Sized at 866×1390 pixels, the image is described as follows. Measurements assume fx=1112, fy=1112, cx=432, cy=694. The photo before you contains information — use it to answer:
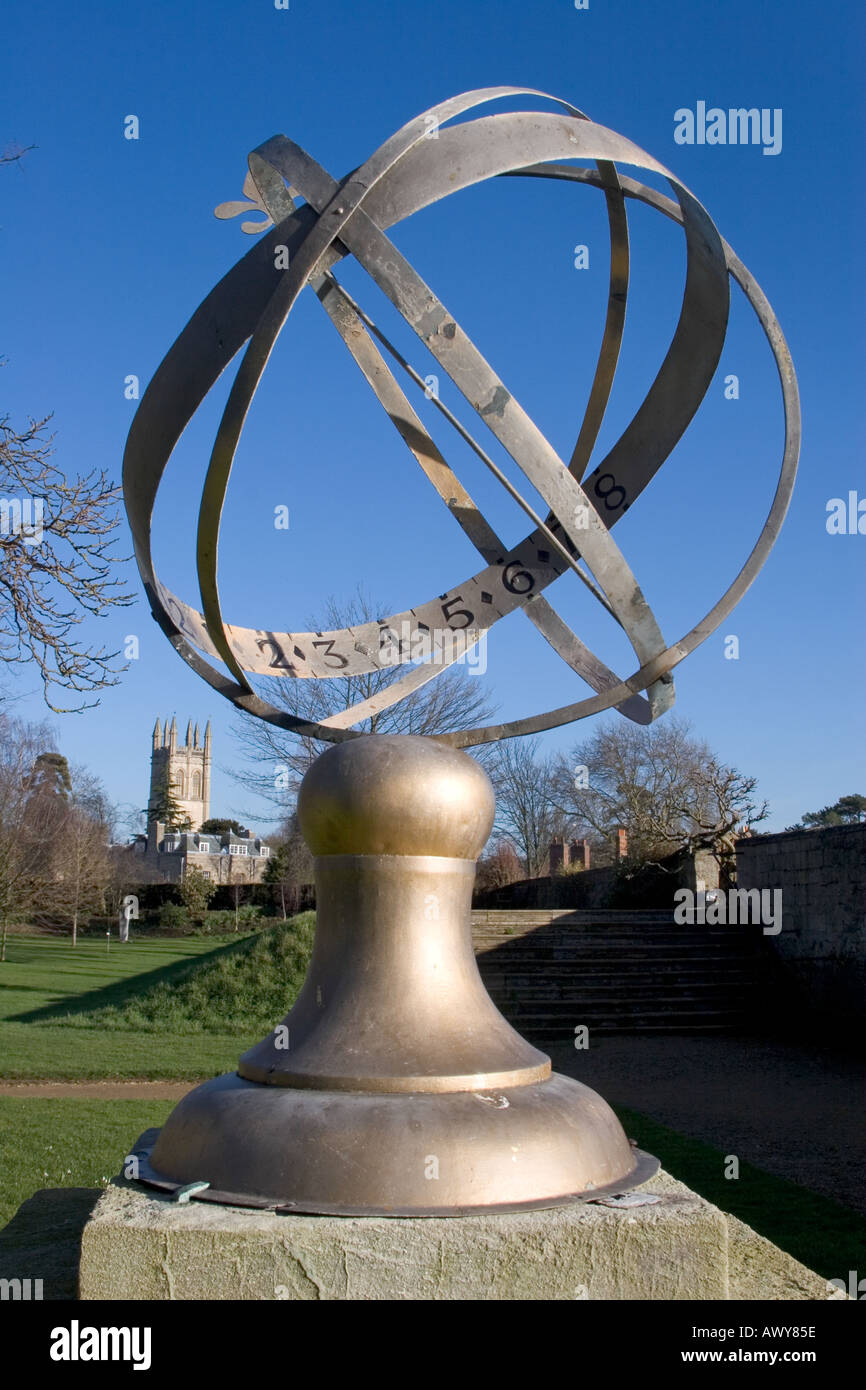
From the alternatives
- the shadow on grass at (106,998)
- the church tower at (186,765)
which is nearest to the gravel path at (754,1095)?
the shadow on grass at (106,998)

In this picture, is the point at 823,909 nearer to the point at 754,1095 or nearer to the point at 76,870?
the point at 754,1095

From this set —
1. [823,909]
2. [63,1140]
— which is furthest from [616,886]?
[63,1140]

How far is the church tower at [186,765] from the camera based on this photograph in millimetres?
134375

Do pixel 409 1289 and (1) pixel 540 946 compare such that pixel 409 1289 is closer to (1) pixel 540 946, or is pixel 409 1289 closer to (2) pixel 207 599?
(2) pixel 207 599

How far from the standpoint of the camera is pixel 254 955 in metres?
19.6

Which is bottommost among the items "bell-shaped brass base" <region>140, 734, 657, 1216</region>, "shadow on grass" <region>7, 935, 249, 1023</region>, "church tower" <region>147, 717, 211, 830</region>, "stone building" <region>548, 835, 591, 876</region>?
"shadow on grass" <region>7, 935, 249, 1023</region>

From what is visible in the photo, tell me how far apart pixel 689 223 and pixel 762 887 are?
1678 centimetres

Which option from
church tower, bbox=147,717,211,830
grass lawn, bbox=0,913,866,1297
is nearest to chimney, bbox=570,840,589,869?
grass lawn, bbox=0,913,866,1297

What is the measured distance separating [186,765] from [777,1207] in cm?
13252

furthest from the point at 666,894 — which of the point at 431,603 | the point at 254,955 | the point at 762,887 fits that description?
the point at 431,603

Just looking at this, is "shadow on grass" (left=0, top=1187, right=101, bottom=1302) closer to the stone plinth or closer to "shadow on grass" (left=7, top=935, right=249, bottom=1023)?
the stone plinth

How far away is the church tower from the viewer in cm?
13438

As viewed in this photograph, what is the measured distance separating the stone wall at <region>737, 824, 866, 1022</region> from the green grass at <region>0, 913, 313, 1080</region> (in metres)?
8.24

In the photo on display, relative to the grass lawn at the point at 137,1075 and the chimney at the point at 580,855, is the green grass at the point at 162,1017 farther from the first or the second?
the chimney at the point at 580,855
